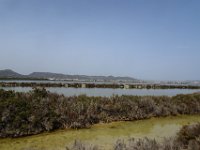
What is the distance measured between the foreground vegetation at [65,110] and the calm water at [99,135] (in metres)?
0.46

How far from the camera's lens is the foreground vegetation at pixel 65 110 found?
428 inches

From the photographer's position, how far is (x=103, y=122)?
43.3 ft

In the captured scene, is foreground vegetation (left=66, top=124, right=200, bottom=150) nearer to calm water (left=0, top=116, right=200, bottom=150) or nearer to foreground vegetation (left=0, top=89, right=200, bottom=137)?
calm water (left=0, top=116, right=200, bottom=150)

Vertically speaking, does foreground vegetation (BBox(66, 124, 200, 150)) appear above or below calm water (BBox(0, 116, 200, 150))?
above

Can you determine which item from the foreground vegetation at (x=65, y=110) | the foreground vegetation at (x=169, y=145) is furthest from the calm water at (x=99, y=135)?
the foreground vegetation at (x=169, y=145)

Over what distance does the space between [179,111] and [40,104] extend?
26.6ft

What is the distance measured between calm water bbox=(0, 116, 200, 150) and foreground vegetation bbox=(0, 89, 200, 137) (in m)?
0.46

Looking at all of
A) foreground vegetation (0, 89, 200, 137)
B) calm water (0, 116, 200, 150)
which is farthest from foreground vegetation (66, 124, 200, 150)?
foreground vegetation (0, 89, 200, 137)

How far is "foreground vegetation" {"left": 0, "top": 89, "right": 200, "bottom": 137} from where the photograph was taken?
35.7 ft

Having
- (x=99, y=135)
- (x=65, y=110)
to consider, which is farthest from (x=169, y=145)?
(x=65, y=110)

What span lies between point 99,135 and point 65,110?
2580mm

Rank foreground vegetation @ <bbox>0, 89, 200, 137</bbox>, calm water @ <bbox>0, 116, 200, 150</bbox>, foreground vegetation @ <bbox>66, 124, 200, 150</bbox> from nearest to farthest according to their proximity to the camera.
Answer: foreground vegetation @ <bbox>66, 124, 200, 150</bbox>, calm water @ <bbox>0, 116, 200, 150</bbox>, foreground vegetation @ <bbox>0, 89, 200, 137</bbox>

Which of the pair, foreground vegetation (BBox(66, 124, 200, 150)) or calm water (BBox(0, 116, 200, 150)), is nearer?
foreground vegetation (BBox(66, 124, 200, 150))

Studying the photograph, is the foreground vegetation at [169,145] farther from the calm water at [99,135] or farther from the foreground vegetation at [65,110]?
the foreground vegetation at [65,110]
